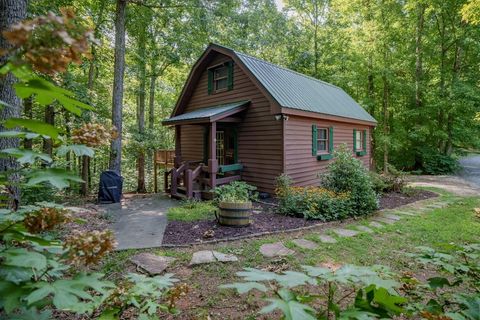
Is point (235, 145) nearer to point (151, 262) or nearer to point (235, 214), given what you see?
point (235, 214)

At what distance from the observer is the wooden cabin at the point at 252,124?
336 inches

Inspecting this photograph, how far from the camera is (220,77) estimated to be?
422 inches

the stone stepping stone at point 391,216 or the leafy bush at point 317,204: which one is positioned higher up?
the leafy bush at point 317,204

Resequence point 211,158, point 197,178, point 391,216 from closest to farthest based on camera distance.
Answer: point 391,216, point 211,158, point 197,178

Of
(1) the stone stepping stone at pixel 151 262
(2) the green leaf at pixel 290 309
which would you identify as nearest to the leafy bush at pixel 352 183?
(1) the stone stepping stone at pixel 151 262

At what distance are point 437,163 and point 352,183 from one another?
501 inches

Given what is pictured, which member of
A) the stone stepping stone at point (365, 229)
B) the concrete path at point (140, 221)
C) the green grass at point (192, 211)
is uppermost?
the green grass at point (192, 211)

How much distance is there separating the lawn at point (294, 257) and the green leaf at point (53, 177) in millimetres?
1701

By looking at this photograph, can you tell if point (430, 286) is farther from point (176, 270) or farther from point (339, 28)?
point (339, 28)

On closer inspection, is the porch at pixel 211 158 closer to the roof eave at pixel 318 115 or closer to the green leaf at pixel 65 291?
the roof eave at pixel 318 115

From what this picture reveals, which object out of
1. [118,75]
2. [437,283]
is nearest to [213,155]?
[118,75]

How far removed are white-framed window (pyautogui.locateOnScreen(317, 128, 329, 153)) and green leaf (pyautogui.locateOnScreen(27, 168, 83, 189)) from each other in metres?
10.0

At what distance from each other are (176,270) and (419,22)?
766 inches

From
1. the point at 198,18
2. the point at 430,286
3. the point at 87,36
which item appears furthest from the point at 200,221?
the point at 198,18
